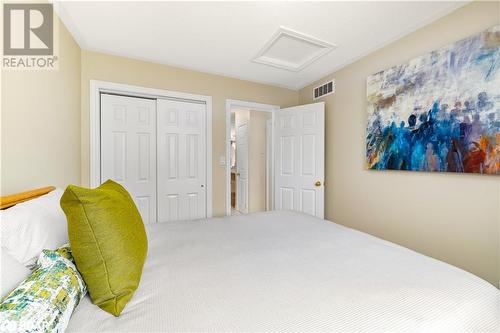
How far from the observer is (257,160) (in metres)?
4.45

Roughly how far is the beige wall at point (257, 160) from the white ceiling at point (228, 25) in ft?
6.25

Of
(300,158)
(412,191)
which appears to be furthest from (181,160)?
(412,191)

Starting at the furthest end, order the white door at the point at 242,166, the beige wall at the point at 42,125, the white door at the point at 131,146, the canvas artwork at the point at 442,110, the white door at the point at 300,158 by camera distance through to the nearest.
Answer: the white door at the point at 242,166 < the white door at the point at 300,158 < the white door at the point at 131,146 < the canvas artwork at the point at 442,110 < the beige wall at the point at 42,125

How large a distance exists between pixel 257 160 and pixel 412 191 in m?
2.81

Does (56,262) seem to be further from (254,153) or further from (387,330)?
(254,153)

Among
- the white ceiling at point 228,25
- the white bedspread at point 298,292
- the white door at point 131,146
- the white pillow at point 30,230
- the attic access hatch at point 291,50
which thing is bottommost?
the white bedspread at point 298,292

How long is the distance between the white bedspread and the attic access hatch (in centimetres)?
187

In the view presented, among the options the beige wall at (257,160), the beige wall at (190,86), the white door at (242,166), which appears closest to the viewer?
the beige wall at (190,86)

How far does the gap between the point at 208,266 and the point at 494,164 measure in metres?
1.95

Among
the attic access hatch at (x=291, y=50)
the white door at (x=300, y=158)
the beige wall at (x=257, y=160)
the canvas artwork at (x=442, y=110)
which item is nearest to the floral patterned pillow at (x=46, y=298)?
the attic access hatch at (x=291, y=50)

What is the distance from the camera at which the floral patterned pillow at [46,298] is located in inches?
19.3

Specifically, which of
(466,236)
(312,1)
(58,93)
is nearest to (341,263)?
(466,236)

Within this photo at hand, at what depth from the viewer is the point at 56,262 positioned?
71cm

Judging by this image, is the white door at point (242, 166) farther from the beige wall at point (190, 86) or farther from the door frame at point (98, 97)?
the door frame at point (98, 97)
